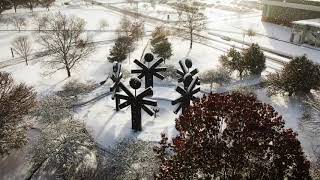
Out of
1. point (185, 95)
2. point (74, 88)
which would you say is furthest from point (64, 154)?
point (74, 88)

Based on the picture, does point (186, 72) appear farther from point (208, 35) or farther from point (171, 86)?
point (208, 35)

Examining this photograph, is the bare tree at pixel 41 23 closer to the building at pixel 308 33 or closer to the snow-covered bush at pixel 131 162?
the snow-covered bush at pixel 131 162

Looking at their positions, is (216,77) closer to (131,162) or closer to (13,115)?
(131,162)

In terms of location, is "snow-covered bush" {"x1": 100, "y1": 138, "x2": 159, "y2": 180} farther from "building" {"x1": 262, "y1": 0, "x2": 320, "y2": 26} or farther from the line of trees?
the line of trees

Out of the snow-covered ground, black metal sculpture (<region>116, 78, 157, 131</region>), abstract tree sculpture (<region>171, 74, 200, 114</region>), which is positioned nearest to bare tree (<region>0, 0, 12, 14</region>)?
the snow-covered ground

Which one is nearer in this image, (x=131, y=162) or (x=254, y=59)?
(x=131, y=162)

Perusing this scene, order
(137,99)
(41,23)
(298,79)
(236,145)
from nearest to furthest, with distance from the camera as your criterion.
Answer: (236,145), (137,99), (298,79), (41,23)

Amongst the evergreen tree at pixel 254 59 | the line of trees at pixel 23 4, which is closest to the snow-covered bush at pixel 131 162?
the evergreen tree at pixel 254 59
